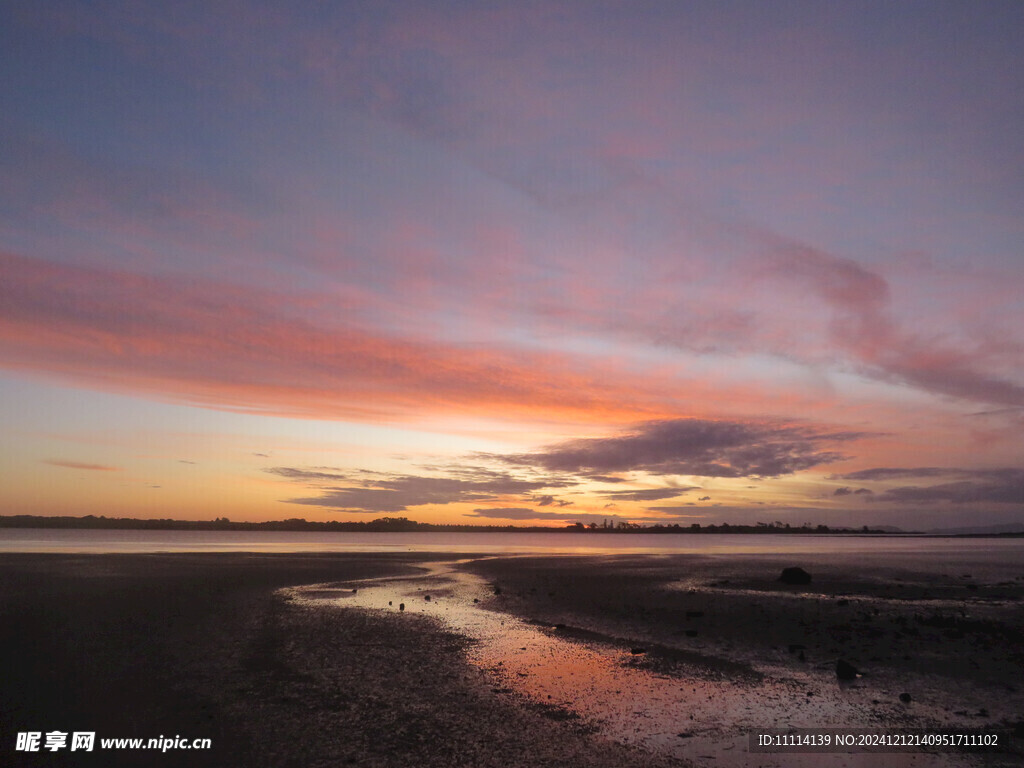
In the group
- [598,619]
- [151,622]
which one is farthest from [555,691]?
[151,622]

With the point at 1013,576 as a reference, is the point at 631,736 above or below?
above

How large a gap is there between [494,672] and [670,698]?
5.23 meters

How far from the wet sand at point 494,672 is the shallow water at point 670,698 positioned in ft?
0.26

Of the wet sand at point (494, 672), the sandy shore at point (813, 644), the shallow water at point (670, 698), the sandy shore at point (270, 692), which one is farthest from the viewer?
the sandy shore at point (813, 644)

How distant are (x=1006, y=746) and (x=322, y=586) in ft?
122

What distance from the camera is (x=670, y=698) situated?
15.6 metres

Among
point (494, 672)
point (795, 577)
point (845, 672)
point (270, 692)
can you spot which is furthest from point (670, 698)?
point (795, 577)

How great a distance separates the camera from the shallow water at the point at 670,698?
12219 mm

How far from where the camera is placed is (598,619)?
1104 inches

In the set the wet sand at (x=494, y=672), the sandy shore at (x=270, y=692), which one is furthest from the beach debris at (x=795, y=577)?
the sandy shore at (x=270, y=692)

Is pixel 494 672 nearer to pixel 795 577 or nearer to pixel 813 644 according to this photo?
pixel 813 644

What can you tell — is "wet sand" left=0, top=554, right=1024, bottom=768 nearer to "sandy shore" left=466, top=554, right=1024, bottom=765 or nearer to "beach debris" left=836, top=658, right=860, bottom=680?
"sandy shore" left=466, top=554, right=1024, bottom=765

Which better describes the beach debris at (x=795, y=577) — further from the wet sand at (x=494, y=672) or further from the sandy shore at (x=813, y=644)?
the wet sand at (x=494, y=672)

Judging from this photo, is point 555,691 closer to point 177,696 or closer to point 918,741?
point 918,741
